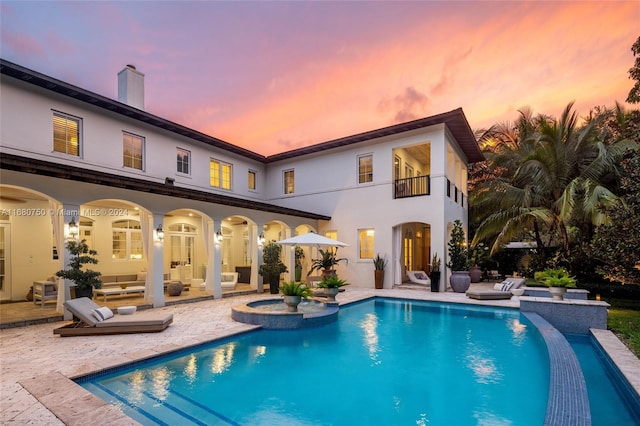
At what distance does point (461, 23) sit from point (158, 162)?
46.0 ft

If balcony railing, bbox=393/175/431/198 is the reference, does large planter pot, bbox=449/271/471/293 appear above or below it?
below

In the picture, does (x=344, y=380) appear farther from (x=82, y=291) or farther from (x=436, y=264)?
(x=436, y=264)

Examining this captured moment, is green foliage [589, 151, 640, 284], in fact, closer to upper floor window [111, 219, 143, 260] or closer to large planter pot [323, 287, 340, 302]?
large planter pot [323, 287, 340, 302]

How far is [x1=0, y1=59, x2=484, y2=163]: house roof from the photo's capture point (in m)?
10.7

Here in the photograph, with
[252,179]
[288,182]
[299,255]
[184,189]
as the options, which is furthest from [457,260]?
[252,179]

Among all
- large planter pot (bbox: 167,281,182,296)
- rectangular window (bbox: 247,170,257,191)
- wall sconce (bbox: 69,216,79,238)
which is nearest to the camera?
wall sconce (bbox: 69,216,79,238)

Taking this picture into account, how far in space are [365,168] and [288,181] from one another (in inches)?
212

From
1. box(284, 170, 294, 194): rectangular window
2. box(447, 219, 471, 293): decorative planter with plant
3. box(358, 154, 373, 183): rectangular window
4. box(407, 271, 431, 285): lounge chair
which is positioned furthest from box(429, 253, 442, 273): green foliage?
box(284, 170, 294, 194): rectangular window

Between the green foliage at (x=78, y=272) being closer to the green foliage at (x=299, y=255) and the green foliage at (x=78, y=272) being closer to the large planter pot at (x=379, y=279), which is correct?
the green foliage at (x=299, y=255)

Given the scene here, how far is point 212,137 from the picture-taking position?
16781 mm

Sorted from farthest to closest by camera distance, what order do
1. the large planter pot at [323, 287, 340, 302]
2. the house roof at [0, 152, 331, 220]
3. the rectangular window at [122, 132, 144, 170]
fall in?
1. the rectangular window at [122, 132, 144, 170]
2. the large planter pot at [323, 287, 340, 302]
3. the house roof at [0, 152, 331, 220]

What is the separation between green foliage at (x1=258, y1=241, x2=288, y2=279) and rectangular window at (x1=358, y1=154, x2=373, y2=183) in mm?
6119

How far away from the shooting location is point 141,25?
13.6 meters

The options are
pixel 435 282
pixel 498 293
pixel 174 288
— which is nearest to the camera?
pixel 498 293
